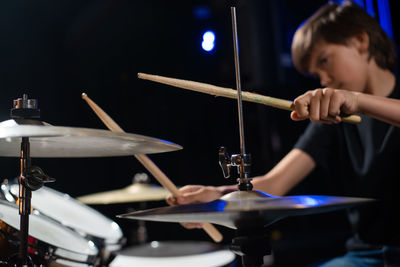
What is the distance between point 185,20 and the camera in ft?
9.43

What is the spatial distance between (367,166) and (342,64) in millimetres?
401

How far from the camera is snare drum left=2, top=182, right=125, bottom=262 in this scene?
110 cm

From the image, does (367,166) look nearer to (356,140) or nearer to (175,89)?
(356,140)

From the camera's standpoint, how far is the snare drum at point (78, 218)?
1099 millimetres

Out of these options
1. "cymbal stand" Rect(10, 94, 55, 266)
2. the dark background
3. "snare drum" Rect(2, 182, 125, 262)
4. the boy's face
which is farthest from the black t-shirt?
"cymbal stand" Rect(10, 94, 55, 266)

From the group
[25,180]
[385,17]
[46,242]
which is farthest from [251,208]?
[385,17]

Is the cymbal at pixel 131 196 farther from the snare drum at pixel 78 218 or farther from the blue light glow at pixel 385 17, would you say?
the blue light glow at pixel 385 17

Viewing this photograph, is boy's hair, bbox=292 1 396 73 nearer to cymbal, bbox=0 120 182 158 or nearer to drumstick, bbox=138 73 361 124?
drumstick, bbox=138 73 361 124

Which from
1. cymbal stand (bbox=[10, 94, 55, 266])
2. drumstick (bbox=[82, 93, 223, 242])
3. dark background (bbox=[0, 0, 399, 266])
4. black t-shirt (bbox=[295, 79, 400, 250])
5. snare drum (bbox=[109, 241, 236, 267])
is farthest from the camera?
dark background (bbox=[0, 0, 399, 266])

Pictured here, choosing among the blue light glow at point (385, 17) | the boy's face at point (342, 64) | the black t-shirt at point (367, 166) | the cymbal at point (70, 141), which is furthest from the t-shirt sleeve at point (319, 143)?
the cymbal at point (70, 141)

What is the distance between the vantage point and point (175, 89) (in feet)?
9.27

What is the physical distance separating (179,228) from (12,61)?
1.83 m

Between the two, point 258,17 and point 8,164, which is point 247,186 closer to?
point 8,164

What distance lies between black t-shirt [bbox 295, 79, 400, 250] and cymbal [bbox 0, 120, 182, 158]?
907mm
